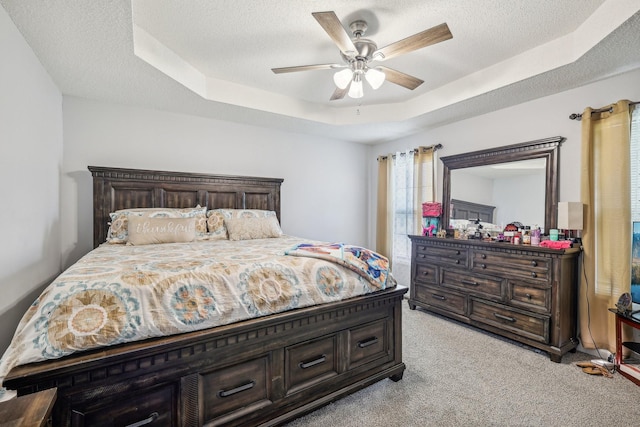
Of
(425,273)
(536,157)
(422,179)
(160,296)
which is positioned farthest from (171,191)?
(536,157)

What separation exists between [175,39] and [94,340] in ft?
7.62

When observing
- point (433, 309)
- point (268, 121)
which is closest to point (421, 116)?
point (268, 121)

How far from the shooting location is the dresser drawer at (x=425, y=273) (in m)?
3.49

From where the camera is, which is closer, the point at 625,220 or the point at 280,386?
the point at 280,386

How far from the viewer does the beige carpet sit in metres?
1.75

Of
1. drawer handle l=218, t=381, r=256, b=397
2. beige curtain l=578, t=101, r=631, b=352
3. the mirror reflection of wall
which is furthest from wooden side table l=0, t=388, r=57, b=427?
the mirror reflection of wall

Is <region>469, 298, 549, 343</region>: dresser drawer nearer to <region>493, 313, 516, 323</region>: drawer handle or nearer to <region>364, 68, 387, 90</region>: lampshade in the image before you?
<region>493, 313, 516, 323</region>: drawer handle

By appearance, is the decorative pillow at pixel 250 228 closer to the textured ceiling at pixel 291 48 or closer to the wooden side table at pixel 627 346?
the textured ceiling at pixel 291 48

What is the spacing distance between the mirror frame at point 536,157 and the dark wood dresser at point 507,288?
1.58ft

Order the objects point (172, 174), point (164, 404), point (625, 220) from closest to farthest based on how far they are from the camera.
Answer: point (164, 404) → point (625, 220) → point (172, 174)

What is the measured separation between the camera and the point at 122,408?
1271mm

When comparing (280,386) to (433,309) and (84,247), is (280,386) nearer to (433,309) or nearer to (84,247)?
(433,309)

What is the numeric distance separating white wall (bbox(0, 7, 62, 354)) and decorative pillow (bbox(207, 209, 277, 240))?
1359 mm

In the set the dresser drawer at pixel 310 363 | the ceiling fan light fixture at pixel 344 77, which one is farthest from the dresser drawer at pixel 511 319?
the ceiling fan light fixture at pixel 344 77
